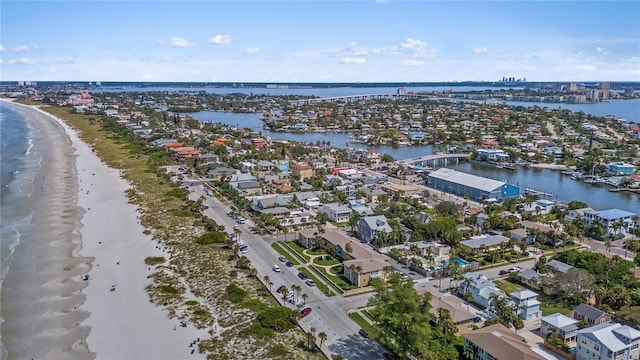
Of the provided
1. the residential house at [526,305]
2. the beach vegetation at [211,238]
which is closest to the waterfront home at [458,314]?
the residential house at [526,305]

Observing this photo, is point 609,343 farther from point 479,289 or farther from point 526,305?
point 479,289

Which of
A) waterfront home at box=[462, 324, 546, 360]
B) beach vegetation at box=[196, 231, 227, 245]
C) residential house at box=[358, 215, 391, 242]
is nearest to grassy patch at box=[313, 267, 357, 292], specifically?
residential house at box=[358, 215, 391, 242]

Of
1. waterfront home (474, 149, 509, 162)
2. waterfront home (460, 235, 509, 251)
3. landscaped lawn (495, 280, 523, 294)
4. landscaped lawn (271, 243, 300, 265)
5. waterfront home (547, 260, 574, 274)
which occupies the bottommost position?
landscaped lawn (495, 280, 523, 294)

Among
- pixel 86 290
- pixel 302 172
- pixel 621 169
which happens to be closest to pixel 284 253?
pixel 86 290

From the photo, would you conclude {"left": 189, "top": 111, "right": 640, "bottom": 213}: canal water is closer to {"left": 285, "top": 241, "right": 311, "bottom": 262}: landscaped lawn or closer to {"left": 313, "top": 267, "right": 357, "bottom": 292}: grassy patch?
{"left": 285, "top": 241, "right": 311, "bottom": 262}: landscaped lawn

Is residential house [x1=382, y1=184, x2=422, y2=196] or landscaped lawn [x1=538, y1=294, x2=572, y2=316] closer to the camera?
landscaped lawn [x1=538, y1=294, x2=572, y2=316]

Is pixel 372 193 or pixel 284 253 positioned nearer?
pixel 284 253
